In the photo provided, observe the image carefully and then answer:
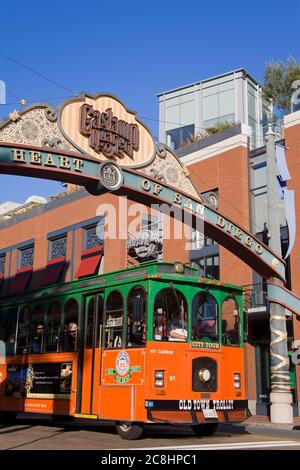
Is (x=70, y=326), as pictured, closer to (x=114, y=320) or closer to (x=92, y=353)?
(x=92, y=353)

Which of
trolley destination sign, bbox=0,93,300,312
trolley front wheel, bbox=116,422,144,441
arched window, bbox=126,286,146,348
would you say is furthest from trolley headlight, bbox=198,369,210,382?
trolley destination sign, bbox=0,93,300,312

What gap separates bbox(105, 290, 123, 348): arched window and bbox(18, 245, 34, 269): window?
81.9 feet

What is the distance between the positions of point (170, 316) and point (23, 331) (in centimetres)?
510

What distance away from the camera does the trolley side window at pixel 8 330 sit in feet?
52.4

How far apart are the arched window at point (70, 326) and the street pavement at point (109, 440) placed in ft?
6.25

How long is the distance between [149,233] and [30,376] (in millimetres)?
15846

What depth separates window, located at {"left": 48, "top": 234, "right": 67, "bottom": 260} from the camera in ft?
113

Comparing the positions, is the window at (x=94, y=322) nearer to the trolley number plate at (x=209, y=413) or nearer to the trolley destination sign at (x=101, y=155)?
the trolley number plate at (x=209, y=413)

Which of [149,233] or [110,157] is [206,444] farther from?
[149,233]

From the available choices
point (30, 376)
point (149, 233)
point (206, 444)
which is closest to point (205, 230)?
point (30, 376)

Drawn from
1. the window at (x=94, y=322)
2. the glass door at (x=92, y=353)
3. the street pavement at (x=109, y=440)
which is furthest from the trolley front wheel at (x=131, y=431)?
the window at (x=94, y=322)

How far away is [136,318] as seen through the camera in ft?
39.7

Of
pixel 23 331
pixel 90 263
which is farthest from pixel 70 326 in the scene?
pixel 90 263

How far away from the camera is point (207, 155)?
27953 mm
